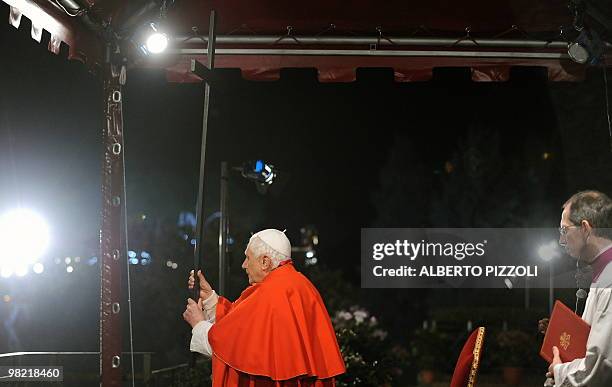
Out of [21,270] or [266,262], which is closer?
[266,262]

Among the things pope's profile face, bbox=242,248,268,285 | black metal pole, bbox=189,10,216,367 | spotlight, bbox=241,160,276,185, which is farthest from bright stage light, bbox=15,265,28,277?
pope's profile face, bbox=242,248,268,285

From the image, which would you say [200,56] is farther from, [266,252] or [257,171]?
[266,252]

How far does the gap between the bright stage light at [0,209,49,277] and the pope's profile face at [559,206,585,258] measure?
32.5ft

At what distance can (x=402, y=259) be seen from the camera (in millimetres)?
26641

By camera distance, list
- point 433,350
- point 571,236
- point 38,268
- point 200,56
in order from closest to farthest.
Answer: point 571,236
point 200,56
point 433,350
point 38,268

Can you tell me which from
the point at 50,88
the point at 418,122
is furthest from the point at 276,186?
the point at 418,122

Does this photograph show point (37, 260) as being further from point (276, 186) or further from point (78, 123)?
point (276, 186)

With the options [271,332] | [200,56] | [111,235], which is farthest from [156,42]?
[271,332]

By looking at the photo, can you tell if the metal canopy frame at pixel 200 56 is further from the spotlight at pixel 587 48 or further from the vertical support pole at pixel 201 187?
the vertical support pole at pixel 201 187

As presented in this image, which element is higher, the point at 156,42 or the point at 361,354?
the point at 156,42

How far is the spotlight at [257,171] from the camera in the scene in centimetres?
723

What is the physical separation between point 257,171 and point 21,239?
804cm

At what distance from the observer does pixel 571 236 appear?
11.9 ft

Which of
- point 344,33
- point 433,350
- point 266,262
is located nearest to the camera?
point 266,262
